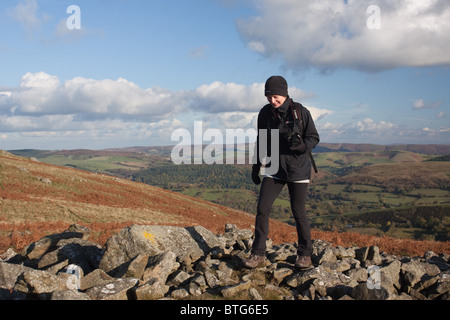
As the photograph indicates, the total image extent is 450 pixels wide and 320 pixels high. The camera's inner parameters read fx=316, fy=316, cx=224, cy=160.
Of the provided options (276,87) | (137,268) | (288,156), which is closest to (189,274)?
(137,268)

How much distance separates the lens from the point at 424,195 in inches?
5207

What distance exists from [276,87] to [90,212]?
25.8 m

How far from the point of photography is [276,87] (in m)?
6.88

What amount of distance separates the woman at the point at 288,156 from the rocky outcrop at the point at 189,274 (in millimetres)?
656

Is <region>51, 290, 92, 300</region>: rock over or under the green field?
over

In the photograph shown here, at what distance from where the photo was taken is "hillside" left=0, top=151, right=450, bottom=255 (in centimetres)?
1496

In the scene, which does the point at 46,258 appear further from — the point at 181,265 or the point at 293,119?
the point at 293,119

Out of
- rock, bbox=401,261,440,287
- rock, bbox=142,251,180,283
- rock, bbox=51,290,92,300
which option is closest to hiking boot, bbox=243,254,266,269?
rock, bbox=142,251,180,283

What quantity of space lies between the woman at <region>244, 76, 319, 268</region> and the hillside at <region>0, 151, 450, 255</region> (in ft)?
26.9

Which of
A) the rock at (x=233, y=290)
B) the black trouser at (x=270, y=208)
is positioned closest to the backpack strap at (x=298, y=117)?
the black trouser at (x=270, y=208)

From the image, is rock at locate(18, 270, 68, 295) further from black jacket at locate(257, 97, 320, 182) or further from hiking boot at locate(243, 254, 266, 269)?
black jacket at locate(257, 97, 320, 182)

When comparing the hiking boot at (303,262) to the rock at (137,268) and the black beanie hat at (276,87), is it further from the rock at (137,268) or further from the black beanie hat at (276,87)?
the black beanie hat at (276,87)
